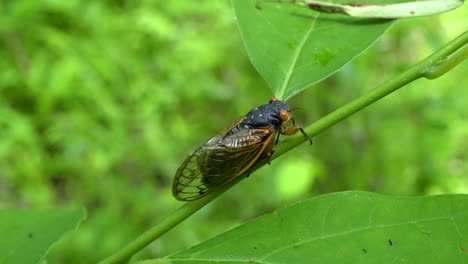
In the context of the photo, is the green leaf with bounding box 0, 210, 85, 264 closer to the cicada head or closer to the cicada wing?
the cicada wing

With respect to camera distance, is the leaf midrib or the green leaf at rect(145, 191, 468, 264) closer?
the green leaf at rect(145, 191, 468, 264)

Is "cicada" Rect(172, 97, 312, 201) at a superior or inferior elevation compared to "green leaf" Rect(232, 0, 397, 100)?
inferior

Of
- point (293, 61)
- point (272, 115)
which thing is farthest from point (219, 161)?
point (293, 61)

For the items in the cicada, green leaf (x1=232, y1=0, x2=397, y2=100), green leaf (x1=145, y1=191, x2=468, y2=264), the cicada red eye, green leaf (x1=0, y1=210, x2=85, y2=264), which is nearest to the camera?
green leaf (x1=145, y1=191, x2=468, y2=264)

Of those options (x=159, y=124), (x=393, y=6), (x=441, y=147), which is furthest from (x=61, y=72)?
(x=393, y=6)

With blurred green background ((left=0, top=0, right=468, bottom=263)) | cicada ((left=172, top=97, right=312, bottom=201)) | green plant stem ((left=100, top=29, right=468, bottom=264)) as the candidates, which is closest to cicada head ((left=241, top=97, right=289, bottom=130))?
cicada ((left=172, top=97, right=312, bottom=201))

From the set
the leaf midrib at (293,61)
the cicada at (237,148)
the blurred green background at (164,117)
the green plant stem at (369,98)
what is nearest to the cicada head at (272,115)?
the cicada at (237,148)

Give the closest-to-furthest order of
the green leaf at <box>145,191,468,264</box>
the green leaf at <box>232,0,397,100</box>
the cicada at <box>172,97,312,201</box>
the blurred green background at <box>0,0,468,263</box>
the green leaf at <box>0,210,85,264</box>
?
the green leaf at <box>145,191,468,264</box>, the green leaf at <box>0,210,85,264</box>, the green leaf at <box>232,0,397,100</box>, the cicada at <box>172,97,312,201</box>, the blurred green background at <box>0,0,468,263</box>
